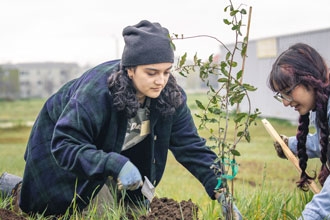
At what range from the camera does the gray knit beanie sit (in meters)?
2.78

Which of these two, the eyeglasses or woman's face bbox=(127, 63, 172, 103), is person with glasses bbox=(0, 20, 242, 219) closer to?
woman's face bbox=(127, 63, 172, 103)

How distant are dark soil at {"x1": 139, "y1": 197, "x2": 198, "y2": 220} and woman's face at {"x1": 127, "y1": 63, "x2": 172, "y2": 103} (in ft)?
1.87

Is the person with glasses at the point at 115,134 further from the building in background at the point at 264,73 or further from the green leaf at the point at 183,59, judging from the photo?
the building in background at the point at 264,73

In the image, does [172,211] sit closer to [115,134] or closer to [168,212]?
[168,212]

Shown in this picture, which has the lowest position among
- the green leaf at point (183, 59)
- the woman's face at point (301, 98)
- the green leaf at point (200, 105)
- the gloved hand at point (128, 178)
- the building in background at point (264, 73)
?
the building in background at point (264, 73)

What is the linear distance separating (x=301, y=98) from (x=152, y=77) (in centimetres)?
71

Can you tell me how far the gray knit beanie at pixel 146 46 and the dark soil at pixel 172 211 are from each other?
28.3 inches

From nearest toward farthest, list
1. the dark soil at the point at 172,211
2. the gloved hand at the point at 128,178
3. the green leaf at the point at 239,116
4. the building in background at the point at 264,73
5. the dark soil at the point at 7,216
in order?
the green leaf at the point at 239,116
the gloved hand at the point at 128,178
the dark soil at the point at 172,211
the dark soil at the point at 7,216
the building in background at the point at 264,73

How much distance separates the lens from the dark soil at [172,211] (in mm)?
2758

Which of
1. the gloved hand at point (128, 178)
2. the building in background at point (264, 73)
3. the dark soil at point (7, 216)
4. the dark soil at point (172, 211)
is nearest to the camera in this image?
the gloved hand at point (128, 178)

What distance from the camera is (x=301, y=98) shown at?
8.91 feet

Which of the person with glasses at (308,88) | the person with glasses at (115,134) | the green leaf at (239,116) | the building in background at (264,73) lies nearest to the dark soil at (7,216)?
the person with glasses at (115,134)

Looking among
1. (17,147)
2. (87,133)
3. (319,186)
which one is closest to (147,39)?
(87,133)

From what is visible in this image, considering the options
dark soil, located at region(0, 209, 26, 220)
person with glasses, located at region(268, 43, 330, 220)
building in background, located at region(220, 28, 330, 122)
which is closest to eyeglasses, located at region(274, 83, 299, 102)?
person with glasses, located at region(268, 43, 330, 220)
